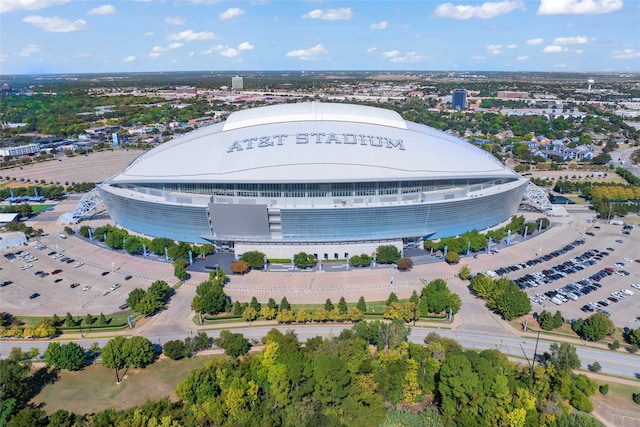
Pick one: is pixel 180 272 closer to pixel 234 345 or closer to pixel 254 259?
pixel 254 259

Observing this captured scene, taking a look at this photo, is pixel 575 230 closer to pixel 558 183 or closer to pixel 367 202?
pixel 558 183

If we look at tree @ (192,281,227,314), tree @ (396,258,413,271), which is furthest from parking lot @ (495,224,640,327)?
tree @ (192,281,227,314)

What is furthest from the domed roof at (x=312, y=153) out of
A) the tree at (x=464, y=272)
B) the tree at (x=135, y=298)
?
the tree at (x=135, y=298)

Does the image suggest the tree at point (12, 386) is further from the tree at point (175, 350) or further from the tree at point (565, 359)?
the tree at point (565, 359)

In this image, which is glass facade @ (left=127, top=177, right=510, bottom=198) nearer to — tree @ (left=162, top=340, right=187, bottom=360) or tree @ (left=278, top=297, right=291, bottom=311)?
tree @ (left=278, top=297, right=291, bottom=311)

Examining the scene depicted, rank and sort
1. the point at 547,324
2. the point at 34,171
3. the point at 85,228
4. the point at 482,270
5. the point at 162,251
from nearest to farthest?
the point at 547,324 < the point at 482,270 < the point at 162,251 < the point at 85,228 < the point at 34,171

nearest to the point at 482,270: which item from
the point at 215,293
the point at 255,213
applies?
the point at 255,213

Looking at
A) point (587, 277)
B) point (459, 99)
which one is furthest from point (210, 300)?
point (459, 99)
